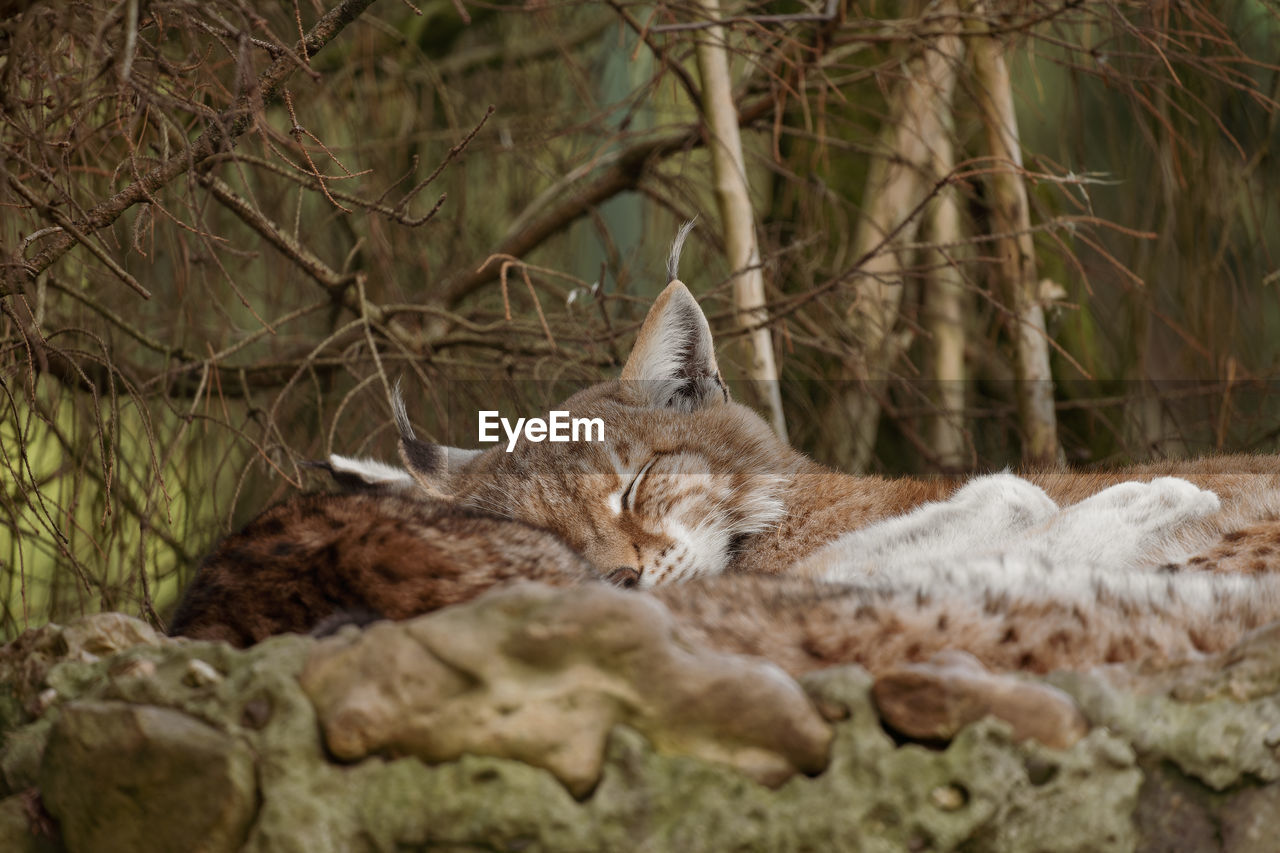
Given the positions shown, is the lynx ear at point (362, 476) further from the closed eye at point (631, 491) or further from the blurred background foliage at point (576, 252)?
the closed eye at point (631, 491)

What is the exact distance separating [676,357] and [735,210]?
0.97 meters

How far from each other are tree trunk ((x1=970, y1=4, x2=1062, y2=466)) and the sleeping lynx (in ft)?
3.92

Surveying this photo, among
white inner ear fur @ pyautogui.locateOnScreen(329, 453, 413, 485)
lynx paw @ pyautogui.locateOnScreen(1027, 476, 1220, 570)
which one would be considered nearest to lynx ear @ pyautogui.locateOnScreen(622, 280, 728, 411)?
white inner ear fur @ pyautogui.locateOnScreen(329, 453, 413, 485)

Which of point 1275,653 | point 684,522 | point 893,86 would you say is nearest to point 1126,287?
point 893,86

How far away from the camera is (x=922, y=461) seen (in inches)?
241

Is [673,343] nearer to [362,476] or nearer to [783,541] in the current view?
[783,541]

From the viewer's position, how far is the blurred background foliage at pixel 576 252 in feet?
12.6

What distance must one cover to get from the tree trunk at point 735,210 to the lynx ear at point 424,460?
128 centimetres

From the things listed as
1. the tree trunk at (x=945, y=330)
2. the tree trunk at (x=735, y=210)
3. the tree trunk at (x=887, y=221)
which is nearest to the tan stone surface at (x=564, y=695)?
the tree trunk at (x=735, y=210)

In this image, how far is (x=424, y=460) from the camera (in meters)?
3.96

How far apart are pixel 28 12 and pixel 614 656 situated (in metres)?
1.57

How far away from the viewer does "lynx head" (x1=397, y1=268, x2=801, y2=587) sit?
A: 3555 millimetres

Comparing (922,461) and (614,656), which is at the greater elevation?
(922,461)

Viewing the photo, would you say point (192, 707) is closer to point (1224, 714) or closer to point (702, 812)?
point (702, 812)
